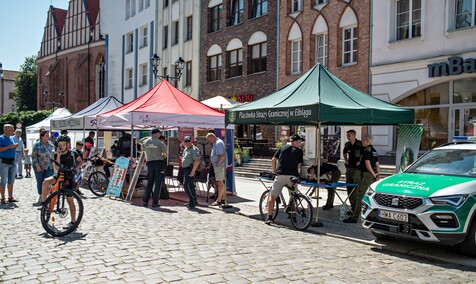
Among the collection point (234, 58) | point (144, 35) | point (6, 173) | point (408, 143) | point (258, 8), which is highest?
point (144, 35)

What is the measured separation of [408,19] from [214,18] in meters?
15.2

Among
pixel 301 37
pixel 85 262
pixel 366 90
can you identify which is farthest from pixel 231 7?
pixel 85 262

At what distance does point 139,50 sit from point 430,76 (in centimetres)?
2714

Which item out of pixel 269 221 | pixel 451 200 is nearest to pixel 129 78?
pixel 269 221

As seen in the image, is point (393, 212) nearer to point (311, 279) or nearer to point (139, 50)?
point (311, 279)

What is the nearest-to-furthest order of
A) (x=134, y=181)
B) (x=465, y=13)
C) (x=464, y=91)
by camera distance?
1. (x=134, y=181)
2. (x=465, y=13)
3. (x=464, y=91)

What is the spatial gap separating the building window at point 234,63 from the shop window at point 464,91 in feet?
45.2

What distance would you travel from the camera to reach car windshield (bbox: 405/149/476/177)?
7.95 m

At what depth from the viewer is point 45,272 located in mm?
5934

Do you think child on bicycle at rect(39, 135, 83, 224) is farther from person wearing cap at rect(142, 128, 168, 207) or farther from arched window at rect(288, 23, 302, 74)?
arched window at rect(288, 23, 302, 74)

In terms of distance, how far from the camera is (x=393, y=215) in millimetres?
7555

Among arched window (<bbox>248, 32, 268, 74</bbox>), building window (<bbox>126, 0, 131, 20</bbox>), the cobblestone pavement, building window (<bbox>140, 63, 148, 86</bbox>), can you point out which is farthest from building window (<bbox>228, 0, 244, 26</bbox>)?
the cobblestone pavement

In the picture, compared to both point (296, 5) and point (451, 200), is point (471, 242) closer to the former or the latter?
point (451, 200)

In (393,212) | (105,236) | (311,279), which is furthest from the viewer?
(105,236)
